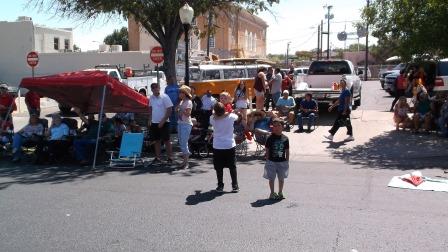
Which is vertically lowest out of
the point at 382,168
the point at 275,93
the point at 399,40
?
the point at 382,168

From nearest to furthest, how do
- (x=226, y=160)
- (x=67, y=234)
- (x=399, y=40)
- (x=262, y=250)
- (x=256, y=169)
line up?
(x=262, y=250)
(x=67, y=234)
(x=226, y=160)
(x=256, y=169)
(x=399, y=40)

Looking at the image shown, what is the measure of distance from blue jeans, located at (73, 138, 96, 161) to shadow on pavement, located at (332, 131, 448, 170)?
556cm

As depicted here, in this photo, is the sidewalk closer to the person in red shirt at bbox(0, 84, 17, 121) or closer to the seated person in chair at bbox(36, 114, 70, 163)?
the seated person in chair at bbox(36, 114, 70, 163)

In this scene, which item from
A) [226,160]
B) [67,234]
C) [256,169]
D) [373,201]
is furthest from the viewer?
[256,169]

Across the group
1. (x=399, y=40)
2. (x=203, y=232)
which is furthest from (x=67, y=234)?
(x=399, y=40)

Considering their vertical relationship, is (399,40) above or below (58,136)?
above

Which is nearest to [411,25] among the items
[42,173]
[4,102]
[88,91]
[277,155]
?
[277,155]

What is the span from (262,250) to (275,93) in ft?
46.0

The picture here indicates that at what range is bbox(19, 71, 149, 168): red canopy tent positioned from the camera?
11852 millimetres

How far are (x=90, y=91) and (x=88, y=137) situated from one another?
5.87ft

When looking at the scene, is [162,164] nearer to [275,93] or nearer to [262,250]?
[262,250]

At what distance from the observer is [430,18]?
1285 centimetres

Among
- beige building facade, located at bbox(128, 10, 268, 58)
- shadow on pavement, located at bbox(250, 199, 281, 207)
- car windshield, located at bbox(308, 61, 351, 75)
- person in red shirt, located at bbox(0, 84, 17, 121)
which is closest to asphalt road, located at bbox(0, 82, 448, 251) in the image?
shadow on pavement, located at bbox(250, 199, 281, 207)

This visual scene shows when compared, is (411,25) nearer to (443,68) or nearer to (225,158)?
(225,158)
